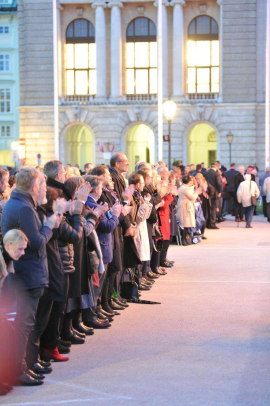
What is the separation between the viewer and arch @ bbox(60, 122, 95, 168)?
62375 mm

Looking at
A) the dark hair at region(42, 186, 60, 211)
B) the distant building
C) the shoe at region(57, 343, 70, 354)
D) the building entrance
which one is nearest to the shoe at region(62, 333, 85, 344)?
the shoe at region(57, 343, 70, 354)

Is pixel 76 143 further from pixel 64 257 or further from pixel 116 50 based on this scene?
pixel 64 257

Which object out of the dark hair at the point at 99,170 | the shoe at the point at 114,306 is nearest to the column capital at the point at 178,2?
the shoe at the point at 114,306

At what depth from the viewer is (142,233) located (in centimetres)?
1509

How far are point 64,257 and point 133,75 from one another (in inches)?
2098

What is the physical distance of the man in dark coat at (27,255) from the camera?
29.2 ft

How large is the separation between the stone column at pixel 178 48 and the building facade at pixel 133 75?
65 mm

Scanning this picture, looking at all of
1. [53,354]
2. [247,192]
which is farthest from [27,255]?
[247,192]

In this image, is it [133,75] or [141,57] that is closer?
[141,57]

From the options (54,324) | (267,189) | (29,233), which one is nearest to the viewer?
(29,233)

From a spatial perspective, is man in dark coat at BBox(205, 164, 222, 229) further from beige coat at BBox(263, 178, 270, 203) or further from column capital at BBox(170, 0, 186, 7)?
column capital at BBox(170, 0, 186, 7)

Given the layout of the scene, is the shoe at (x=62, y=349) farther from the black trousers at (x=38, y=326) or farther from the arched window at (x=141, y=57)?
the arched window at (x=141, y=57)

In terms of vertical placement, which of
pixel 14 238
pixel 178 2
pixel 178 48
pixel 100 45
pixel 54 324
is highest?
pixel 178 2

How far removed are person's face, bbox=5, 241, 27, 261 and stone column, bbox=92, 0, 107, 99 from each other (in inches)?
2114
